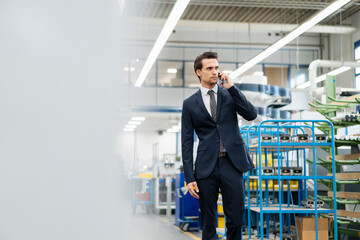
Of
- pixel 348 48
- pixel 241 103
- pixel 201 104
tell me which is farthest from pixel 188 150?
pixel 348 48

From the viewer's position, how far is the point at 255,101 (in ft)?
24.0

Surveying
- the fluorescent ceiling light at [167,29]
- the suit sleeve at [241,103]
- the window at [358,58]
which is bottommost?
the suit sleeve at [241,103]

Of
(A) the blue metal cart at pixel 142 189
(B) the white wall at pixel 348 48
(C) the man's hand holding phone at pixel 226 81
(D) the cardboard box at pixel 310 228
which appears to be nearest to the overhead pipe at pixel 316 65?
(B) the white wall at pixel 348 48

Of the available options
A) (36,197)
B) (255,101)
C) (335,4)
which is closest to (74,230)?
(36,197)

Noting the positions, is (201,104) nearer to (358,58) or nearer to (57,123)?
(57,123)

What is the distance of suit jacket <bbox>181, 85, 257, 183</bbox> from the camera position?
266 centimetres

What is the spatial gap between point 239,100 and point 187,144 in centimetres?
45

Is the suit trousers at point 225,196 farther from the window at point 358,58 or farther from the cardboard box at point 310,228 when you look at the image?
the window at point 358,58

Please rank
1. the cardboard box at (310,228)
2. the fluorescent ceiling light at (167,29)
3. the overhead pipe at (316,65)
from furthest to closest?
the overhead pipe at (316,65) → the fluorescent ceiling light at (167,29) → the cardboard box at (310,228)

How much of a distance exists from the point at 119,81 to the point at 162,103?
1673 cm

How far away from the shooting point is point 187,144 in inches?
111

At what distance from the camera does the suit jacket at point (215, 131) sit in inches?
105

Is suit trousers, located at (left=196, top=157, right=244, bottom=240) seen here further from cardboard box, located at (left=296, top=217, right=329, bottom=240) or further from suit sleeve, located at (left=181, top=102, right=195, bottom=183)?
cardboard box, located at (left=296, top=217, right=329, bottom=240)

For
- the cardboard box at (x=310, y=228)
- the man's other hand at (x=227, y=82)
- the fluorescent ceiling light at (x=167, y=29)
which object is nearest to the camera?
the man's other hand at (x=227, y=82)
